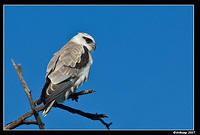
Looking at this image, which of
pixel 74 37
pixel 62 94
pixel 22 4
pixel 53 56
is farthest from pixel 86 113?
pixel 22 4

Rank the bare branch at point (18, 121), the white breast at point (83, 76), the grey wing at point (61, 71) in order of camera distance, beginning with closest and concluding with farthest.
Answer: the bare branch at point (18, 121) < the grey wing at point (61, 71) < the white breast at point (83, 76)

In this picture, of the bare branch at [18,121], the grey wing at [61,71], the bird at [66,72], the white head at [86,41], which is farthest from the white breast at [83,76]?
the bare branch at [18,121]

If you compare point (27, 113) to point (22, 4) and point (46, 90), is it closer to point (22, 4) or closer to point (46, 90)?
point (46, 90)

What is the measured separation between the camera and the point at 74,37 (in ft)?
28.6

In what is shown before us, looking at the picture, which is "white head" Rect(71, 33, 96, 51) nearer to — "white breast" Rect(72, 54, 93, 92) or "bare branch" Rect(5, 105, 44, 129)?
"white breast" Rect(72, 54, 93, 92)

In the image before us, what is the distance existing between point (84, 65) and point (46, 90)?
53.5 inches

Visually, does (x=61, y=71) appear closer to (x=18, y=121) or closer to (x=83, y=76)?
(x=83, y=76)

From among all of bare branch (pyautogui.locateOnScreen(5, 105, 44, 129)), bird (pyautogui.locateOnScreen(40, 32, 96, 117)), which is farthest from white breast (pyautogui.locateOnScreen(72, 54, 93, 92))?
bare branch (pyautogui.locateOnScreen(5, 105, 44, 129))

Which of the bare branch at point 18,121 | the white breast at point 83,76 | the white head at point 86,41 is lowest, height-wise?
the bare branch at point 18,121

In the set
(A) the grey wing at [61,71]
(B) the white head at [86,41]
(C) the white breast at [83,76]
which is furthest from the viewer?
(B) the white head at [86,41]

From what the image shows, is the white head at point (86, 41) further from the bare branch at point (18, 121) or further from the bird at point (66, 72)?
the bare branch at point (18, 121)

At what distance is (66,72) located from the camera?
6.88m

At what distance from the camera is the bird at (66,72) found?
6.34 meters

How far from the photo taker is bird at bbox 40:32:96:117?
20.8 ft
